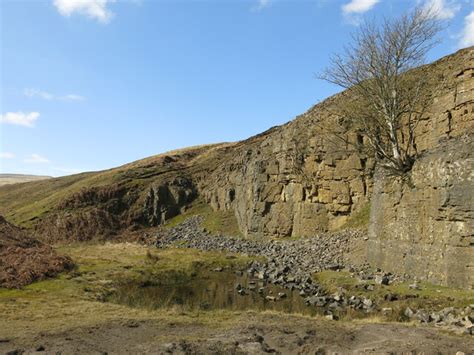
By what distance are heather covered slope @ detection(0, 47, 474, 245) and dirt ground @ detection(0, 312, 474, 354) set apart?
46.0ft

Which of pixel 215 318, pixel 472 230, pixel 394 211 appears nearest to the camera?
pixel 215 318

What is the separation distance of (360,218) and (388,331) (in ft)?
86.2

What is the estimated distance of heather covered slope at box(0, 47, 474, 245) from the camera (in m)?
33.2

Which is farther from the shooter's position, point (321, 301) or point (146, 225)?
point (146, 225)

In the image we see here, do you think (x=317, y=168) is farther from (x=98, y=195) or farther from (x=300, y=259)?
(x=98, y=195)

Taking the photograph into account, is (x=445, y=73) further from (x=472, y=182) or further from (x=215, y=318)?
(x=215, y=318)

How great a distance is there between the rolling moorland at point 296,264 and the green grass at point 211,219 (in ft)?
1.56

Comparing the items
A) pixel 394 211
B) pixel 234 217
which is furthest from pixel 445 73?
pixel 234 217

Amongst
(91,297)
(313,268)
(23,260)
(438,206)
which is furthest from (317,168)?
(23,260)

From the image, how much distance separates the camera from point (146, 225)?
233 ft

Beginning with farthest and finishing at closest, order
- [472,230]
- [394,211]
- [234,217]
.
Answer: [234,217]
[394,211]
[472,230]

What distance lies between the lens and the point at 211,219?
2520 inches

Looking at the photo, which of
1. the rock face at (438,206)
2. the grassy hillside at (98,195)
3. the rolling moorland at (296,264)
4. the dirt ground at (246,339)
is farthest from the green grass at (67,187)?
the dirt ground at (246,339)

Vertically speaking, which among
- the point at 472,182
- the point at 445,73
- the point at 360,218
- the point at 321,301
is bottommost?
the point at 321,301
